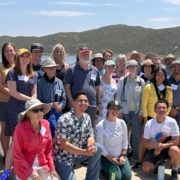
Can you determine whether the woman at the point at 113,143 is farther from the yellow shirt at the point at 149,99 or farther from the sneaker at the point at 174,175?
the yellow shirt at the point at 149,99

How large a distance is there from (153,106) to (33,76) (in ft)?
7.17

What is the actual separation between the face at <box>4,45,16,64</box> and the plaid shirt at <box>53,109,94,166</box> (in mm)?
1522

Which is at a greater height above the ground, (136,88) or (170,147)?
(136,88)

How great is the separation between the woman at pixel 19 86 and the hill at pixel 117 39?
82.8m

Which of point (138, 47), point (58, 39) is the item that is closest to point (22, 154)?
point (138, 47)

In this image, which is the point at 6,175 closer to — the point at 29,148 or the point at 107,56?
the point at 29,148

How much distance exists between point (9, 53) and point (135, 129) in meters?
2.58

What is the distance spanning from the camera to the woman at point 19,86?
5832 millimetres

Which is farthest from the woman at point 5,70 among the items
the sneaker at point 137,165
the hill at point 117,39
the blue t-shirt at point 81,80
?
the hill at point 117,39

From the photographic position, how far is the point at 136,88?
7141mm

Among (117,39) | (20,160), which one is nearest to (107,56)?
(20,160)

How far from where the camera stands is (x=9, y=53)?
6293 millimetres

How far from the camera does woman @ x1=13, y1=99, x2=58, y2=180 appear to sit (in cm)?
480

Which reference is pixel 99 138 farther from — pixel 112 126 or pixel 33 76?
pixel 33 76
